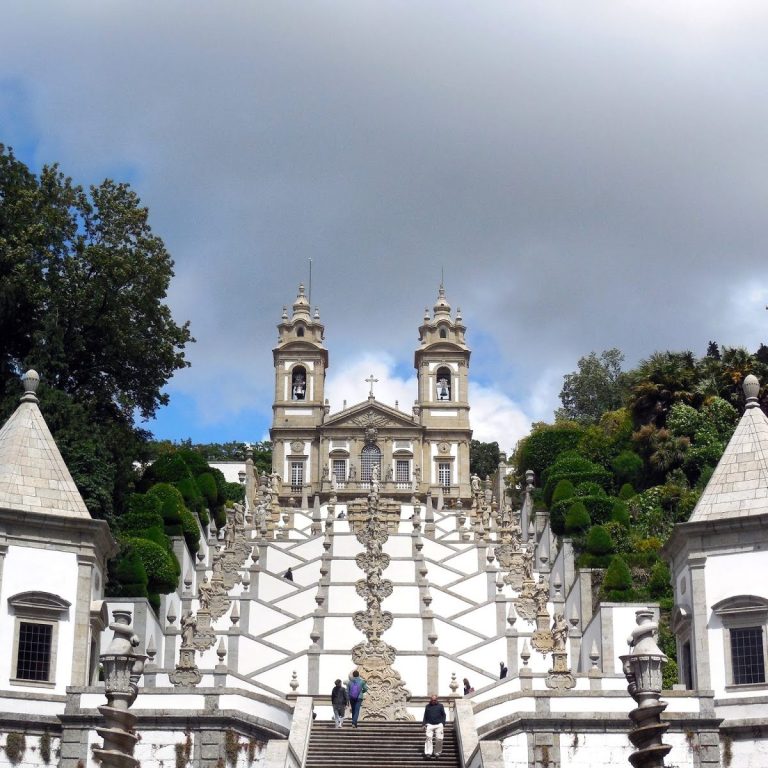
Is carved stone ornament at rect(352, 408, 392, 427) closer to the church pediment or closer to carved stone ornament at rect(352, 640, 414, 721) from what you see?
the church pediment

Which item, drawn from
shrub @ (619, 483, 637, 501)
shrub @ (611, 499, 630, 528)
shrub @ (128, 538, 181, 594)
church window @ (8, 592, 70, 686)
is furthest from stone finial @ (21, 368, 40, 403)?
shrub @ (619, 483, 637, 501)

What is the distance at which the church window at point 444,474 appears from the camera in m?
78.7

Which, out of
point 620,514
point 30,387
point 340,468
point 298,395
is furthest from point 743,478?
point 298,395

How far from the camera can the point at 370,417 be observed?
262 feet

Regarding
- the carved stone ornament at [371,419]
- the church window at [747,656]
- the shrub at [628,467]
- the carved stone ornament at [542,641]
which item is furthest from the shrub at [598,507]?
the carved stone ornament at [371,419]

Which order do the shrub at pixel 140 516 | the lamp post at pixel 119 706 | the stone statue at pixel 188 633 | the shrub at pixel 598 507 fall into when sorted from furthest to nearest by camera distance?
1. the shrub at pixel 598 507
2. the shrub at pixel 140 516
3. the stone statue at pixel 188 633
4. the lamp post at pixel 119 706

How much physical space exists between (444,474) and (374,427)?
448cm

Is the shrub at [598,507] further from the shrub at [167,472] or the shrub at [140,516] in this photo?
the shrub at [167,472]

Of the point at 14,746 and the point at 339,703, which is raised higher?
the point at 339,703

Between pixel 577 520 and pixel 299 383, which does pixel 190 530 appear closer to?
pixel 577 520

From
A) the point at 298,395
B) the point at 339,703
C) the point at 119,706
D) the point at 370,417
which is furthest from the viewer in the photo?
the point at 298,395

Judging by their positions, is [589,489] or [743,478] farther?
[589,489]

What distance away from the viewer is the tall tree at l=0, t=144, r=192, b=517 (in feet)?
138

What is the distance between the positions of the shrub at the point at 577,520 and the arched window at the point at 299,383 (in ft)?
111
